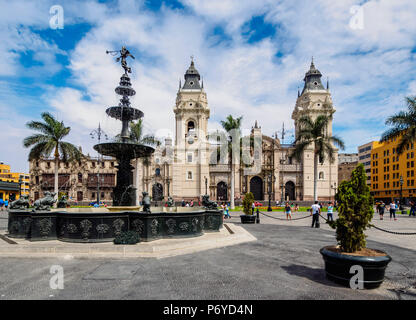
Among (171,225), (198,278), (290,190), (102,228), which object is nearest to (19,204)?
(102,228)

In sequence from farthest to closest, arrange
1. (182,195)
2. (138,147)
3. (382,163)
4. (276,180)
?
(382,163) < (276,180) < (182,195) < (138,147)

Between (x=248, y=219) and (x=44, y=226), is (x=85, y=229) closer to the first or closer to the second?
(x=44, y=226)

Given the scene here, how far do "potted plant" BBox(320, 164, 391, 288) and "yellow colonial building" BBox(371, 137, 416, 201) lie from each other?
56.7 metres

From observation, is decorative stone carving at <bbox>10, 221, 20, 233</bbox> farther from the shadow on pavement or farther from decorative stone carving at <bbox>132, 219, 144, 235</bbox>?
the shadow on pavement

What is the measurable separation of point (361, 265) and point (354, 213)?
1139mm

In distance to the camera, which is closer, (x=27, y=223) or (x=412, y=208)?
(x=27, y=223)

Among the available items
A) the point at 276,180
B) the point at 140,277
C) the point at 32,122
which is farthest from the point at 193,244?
the point at 276,180

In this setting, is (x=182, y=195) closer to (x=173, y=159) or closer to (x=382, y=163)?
(x=173, y=159)

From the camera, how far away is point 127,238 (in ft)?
26.4

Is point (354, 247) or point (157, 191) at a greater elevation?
point (354, 247)
